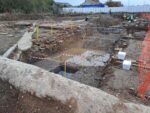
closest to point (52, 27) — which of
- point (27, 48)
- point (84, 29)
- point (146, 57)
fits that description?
point (84, 29)

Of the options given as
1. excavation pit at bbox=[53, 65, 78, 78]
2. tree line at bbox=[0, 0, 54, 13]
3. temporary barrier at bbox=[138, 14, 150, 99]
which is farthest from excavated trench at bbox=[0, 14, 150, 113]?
tree line at bbox=[0, 0, 54, 13]

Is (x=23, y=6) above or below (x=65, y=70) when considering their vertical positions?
above

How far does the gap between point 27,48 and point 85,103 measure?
8487 millimetres

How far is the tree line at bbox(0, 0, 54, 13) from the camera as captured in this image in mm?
34594

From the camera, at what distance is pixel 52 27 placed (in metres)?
19.9

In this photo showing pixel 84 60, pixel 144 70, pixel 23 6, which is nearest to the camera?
pixel 144 70

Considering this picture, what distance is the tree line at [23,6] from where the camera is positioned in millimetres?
34594

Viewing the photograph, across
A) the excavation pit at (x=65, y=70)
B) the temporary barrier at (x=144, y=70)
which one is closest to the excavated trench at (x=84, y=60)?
the excavation pit at (x=65, y=70)

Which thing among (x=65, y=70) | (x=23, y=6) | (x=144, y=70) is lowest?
(x=65, y=70)

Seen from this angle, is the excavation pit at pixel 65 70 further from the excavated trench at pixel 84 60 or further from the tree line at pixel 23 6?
the tree line at pixel 23 6

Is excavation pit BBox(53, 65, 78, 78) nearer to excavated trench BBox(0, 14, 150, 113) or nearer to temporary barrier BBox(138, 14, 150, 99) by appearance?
excavated trench BBox(0, 14, 150, 113)

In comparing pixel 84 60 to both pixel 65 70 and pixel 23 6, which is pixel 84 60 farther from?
pixel 23 6

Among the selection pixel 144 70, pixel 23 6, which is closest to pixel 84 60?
pixel 144 70

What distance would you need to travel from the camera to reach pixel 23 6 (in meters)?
37.4
